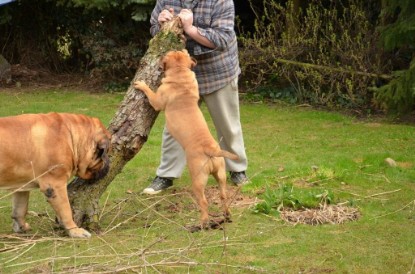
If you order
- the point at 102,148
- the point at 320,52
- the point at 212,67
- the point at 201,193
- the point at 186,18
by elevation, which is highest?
the point at 186,18

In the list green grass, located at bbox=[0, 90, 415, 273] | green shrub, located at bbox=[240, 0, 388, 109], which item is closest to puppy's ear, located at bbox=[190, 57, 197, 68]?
green grass, located at bbox=[0, 90, 415, 273]

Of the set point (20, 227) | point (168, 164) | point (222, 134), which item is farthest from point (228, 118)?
point (20, 227)

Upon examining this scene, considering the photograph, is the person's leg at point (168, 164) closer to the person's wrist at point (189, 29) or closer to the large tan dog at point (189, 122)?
the large tan dog at point (189, 122)

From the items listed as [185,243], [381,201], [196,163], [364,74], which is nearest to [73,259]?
[185,243]

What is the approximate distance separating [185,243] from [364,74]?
6950 mm

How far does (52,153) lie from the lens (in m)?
6.05

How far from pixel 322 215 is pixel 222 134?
1.62 m

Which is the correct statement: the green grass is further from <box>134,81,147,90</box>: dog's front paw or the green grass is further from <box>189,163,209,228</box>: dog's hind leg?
<box>134,81,147,90</box>: dog's front paw

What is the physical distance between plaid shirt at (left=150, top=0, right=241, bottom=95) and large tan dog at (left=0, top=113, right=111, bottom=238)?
60.1 inches

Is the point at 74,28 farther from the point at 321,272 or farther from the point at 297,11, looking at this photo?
the point at 321,272

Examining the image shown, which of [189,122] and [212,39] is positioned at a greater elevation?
[212,39]

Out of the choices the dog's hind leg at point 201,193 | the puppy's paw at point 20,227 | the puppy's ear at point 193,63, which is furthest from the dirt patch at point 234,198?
the puppy's paw at point 20,227

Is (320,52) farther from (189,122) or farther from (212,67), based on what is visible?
(189,122)

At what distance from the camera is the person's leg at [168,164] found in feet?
25.8
